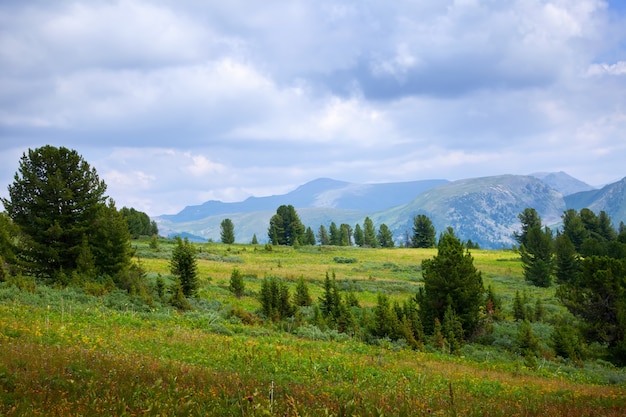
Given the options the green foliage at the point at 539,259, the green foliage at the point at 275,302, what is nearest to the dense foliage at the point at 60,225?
the green foliage at the point at 275,302

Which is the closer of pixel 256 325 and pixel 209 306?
pixel 256 325

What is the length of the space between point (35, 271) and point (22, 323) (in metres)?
14.8

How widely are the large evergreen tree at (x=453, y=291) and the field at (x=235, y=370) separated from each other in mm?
1745

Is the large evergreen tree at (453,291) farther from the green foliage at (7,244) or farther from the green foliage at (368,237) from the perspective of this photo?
the green foliage at (368,237)

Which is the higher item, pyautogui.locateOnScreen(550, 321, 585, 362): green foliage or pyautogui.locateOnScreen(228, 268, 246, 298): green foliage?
pyautogui.locateOnScreen(228, 268, 246, 298): green foliage

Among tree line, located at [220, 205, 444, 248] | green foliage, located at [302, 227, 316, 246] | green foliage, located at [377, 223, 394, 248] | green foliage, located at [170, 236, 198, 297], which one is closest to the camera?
green foliage, located at [170, 236, 198, 297]

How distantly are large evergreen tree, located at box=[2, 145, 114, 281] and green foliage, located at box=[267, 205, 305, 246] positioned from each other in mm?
81998

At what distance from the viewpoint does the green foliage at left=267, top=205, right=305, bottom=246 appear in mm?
108875

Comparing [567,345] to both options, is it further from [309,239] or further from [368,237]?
[368,237]

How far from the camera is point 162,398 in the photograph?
6.81m

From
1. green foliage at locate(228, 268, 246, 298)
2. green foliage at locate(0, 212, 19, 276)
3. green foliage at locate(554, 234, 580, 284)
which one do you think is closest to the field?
green foliage at locate(0, 212, 19, 276)

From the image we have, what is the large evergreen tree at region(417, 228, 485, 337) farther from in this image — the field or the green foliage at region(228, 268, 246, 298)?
the green foliage at region(228, 268, 246, 298)

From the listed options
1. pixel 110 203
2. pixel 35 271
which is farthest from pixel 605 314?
pixel 35 271

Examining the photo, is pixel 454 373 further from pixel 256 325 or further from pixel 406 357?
pixel 256 325
